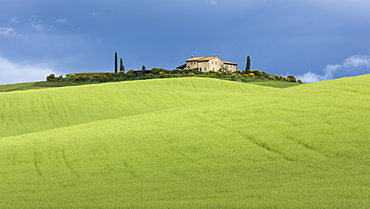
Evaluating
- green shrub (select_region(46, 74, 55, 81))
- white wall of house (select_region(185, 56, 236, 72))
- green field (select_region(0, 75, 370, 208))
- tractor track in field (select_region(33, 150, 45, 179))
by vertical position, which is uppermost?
white wall of house (select_region(185, 56, 236, 72))

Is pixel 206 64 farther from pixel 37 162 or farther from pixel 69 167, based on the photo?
pixel 69 167

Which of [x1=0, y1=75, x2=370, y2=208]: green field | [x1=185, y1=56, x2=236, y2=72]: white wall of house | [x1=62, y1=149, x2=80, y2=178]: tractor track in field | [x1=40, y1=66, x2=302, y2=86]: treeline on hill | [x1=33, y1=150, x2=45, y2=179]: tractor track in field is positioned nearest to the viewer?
[x1=0, y1=75, x2=370, y2=208]: green field

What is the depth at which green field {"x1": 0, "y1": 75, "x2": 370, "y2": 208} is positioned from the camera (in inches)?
452

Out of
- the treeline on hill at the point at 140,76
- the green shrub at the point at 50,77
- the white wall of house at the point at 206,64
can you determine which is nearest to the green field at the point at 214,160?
the treeline on hill at the point at 140,76

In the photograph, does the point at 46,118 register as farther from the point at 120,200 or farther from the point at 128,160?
the point at 120,200

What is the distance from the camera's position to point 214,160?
15.2m

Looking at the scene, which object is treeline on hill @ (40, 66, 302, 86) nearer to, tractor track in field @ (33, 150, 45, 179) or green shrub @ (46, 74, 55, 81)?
green shrub @ (46, 74, 55, 81)

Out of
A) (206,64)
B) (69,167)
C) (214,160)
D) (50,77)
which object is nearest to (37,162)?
(69,167)

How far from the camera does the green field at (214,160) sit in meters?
11.5

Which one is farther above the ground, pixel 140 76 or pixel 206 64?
pixel 206 64

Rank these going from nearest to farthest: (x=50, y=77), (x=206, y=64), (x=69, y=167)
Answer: (x=69, y=167) < (x=50, y=77) < (x=206, y=64)

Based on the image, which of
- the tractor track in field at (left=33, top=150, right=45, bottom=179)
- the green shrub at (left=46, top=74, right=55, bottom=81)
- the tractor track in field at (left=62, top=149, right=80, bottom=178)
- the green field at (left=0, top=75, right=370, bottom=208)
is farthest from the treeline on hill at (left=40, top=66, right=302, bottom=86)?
the tractor track in field at (left=62, top=149, right=80, bottom=178)

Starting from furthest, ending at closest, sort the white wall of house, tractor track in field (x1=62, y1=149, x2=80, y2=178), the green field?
the white wall of house < tractor track in field (x1=62, y1=149, x2=80, y2=178) < the green field

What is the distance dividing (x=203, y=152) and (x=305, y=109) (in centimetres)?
872
